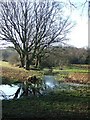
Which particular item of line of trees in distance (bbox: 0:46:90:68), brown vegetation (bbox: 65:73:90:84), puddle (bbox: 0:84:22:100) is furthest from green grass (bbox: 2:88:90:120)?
line of trees in distance (bbox: 0:46:90:68)

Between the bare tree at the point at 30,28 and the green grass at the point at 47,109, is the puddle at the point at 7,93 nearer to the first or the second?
the green grass at the point at 47,109

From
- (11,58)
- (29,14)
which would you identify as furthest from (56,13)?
(11,58)

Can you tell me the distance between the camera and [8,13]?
1240 inches

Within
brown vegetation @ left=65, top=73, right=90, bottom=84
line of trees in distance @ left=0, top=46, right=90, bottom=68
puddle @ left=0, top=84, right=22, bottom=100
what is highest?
line of trees in distance @ left=0, top=46, right=90, bottom=68

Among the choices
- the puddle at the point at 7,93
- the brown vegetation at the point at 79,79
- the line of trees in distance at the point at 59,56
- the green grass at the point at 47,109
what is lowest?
the brown vegetation at the point at 79,79

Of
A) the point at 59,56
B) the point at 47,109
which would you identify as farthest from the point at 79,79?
the point at 47,109

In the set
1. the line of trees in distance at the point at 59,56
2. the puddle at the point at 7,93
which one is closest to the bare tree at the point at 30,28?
the line of trees in distance at the point at 59,56

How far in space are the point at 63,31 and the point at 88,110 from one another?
26.0m

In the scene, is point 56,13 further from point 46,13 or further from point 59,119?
point 59,119

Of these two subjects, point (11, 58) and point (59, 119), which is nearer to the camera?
point (59, 119)

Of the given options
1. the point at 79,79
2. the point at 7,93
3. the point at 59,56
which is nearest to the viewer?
the point at 7,93

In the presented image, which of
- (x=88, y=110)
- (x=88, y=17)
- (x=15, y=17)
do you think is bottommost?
(x=88, y=110)

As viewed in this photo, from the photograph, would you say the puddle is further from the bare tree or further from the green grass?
the bare tree

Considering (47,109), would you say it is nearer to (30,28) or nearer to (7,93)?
(7,93)
